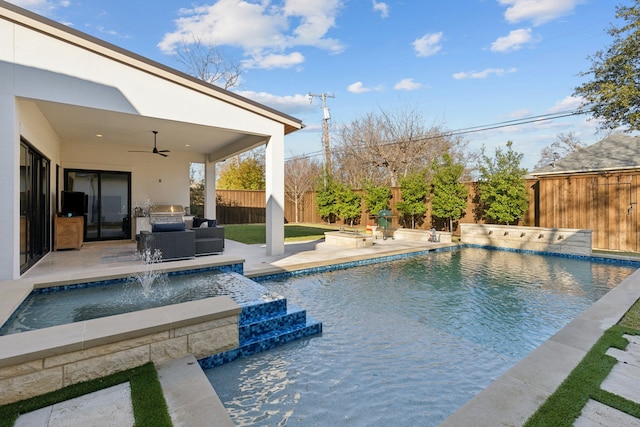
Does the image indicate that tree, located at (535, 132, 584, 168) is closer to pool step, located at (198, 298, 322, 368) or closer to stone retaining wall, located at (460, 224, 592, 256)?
stone retaining wall, located at (460, 224, 592, 256)

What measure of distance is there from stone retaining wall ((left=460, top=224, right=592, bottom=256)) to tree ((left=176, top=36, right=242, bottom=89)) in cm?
1742

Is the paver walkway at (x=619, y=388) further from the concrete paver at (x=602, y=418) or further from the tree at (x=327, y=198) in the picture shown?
the tree at (x=327, y=198)

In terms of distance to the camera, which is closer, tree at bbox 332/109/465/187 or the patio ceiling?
the patio ceiling

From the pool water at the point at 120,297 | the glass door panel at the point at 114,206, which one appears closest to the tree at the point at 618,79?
the pool water at the point at 120,297

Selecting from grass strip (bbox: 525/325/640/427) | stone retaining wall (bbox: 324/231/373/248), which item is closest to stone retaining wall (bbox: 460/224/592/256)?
stone retaining wall (bbox: 324/231/373/248)

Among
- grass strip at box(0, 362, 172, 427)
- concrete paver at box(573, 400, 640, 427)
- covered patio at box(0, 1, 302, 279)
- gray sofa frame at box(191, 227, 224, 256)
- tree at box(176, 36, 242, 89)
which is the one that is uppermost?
tree at box(176, 36, 242, 89)

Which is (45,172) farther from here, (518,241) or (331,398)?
(518,241)

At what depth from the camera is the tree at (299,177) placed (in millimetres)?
22766

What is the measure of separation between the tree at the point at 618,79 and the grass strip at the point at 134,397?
1349 cm

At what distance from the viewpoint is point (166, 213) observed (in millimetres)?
11570

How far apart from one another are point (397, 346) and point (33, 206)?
760cm

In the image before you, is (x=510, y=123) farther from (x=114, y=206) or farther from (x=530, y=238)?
(x=114, y=206)

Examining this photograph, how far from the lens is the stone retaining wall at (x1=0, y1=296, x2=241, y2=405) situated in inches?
93.6

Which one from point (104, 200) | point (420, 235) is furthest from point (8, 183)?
point (420, 235)
